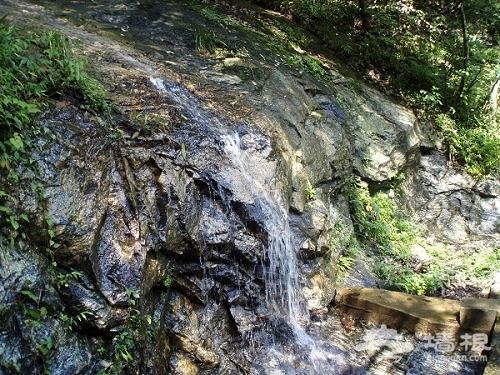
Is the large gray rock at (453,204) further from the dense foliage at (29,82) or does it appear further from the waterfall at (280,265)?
the dense foliage at (29,82)

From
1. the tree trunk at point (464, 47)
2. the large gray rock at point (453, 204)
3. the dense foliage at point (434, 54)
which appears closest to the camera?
the large gray rock at point (453, 204)

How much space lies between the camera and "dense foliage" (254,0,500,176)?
9.58 metres

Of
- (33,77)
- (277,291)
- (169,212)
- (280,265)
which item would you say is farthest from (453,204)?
(33,77)

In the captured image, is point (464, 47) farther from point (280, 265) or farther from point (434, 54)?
point (280, 265)

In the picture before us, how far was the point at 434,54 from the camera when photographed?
1122 centimetres

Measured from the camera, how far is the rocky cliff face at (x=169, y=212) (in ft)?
10.9

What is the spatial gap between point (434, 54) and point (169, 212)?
9.67m

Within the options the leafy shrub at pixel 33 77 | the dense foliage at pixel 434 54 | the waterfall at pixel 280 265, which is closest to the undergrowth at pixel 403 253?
the waterfall at pixel 280 265

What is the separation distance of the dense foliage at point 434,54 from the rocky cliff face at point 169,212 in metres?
2.98

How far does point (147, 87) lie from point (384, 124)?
508 cm

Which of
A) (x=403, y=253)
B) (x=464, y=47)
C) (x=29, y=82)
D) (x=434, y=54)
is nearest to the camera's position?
(x=29, y=82)

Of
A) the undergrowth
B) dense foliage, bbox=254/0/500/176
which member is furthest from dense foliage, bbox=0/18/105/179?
dense foliage, bbox=254/0/500/176

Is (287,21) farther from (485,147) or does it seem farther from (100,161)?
(100,161)

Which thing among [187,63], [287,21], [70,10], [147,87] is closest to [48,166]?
[147,87]
